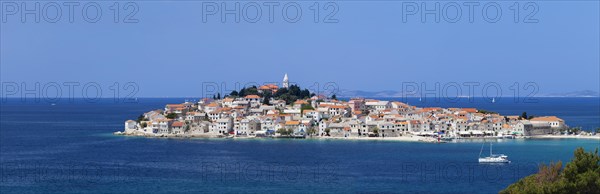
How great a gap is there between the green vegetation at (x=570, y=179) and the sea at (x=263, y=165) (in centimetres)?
574

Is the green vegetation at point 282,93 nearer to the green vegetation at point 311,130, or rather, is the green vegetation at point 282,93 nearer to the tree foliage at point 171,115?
the tree foliage at point 171,115

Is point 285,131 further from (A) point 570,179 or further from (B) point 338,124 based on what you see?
(A) point 570,179

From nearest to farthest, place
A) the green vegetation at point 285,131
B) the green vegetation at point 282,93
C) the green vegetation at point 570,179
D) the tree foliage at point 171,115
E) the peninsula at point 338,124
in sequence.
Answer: the green vegetation at point 570,179, the peninsula at point 338,124, the green vegetation at point 285,131, the tree foliage at point 171,115, the green vegetation at point 282,93

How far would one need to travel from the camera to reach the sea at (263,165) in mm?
15906

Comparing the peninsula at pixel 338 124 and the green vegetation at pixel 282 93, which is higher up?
the green vegetation at pixel 282 93

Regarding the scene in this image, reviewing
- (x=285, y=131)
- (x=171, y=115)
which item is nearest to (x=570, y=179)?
(x=285, y=131)

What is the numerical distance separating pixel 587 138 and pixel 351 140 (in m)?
9.29

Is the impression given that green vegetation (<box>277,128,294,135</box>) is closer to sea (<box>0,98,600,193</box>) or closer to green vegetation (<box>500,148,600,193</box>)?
sea (<box>0,98,600,193</box>)

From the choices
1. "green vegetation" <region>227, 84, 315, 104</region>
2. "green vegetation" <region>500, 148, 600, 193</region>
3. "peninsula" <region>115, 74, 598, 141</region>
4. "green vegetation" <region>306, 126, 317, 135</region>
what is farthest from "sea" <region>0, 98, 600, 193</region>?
"green vegetation" <region>227, 84, 315, 104</region>

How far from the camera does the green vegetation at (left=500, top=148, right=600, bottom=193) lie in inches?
335

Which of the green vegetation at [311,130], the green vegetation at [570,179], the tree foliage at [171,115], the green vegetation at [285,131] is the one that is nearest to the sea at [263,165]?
the green vegetation at [285,131]

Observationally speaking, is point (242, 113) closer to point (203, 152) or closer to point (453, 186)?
point (203, 152)

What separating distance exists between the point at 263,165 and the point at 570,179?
12.1 meters

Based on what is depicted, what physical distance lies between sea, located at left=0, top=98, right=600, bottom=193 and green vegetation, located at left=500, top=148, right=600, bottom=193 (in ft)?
18.8
